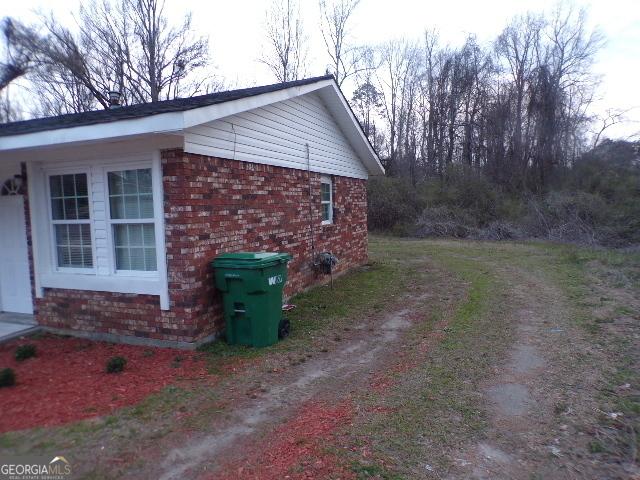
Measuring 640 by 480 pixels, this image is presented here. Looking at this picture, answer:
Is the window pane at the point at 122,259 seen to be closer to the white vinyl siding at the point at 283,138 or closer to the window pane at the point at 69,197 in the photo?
the window pane at the point at 69,197

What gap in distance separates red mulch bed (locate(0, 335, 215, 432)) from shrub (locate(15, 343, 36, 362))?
0.23ft

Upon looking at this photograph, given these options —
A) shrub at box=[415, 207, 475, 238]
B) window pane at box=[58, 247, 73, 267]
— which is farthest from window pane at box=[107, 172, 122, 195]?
shrub at box=[415, 207, 475, 238]

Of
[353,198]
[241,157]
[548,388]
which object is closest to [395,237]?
[353,198]

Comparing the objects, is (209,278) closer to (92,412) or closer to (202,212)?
(202,212)

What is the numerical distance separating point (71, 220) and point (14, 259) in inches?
64.7

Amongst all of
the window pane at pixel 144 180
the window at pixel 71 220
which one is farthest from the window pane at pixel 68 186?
the window pane at pixel 144 180

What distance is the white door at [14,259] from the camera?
23.6 feet

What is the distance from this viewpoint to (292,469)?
10.7 ft

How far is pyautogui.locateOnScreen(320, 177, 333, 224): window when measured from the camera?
35.5 ft

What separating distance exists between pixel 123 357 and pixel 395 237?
794 inches

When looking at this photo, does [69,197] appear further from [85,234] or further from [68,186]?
[85,234]

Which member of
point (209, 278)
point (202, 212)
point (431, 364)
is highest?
point (202, 212)

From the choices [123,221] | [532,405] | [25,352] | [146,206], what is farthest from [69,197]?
[532,405]

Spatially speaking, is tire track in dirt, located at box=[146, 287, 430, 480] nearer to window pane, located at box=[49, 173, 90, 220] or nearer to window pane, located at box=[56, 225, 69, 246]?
window pane, located at box=[49, 173, 90, 220]
